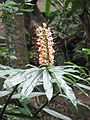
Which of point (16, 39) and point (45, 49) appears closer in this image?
point (45, 49)

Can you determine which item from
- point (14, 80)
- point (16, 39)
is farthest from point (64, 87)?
point (16, 39)

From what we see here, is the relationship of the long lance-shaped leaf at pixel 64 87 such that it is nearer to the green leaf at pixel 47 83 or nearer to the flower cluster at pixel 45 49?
the green leaf at pixel 47 83

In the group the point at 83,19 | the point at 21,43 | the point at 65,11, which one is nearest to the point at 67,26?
the point at 65,11

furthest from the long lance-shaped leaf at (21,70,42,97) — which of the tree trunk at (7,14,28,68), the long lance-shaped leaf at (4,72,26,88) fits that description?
the tree trunk at (7,14,28,68)

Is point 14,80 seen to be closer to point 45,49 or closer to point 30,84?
point 30,84

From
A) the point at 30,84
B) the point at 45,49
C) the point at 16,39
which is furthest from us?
the point at 16,39

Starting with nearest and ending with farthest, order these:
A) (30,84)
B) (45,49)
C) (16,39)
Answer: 1. (30,84)
2. (45,49)
3. (16,39)

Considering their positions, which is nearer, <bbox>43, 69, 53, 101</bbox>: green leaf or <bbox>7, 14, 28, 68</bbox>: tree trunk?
<bbox>43, 69, 53, 101</bbox>: green leaf

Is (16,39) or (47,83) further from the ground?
(47,83)

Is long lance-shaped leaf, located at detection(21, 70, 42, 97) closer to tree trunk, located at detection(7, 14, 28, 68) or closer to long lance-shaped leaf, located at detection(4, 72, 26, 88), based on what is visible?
long lance-shaped leaf, located at detection(4, 72, 26, 88)

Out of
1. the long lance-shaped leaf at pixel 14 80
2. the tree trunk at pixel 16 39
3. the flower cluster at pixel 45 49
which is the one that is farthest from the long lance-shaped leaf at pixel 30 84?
the tree trunk at pixel 16 39

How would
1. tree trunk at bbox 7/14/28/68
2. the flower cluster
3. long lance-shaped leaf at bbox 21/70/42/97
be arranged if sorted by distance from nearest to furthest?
long lance-shaped leaf at bbox 21/70/42/97 → the flower cluster → tree trunk at bbox 7/14/28/68

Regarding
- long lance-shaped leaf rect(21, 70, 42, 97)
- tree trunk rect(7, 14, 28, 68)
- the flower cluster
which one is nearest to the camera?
long lance-shaped leaf rect(21, 70, 42, 97)

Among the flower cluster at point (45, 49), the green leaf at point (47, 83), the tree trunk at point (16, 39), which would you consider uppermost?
the flower cluster at point (45, 49)
